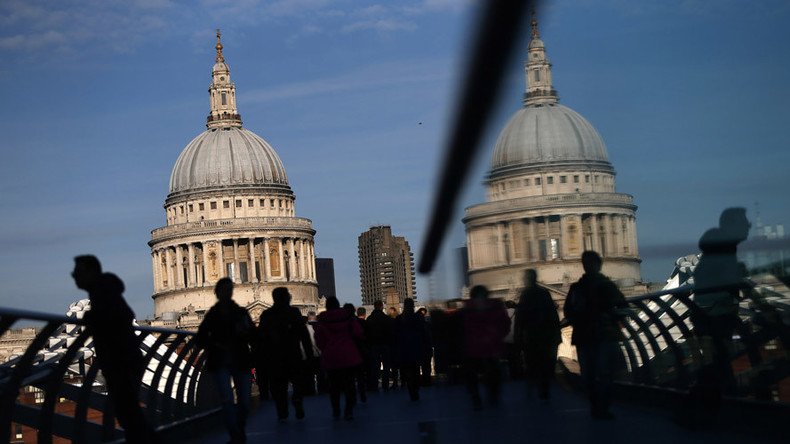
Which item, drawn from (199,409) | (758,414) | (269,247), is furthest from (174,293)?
(758,414)

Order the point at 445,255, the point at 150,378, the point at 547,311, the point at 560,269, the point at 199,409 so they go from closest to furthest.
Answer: the point at 560,269
the point at 547,311
the point at 445,255
the point at 150,378
the point at 199,409

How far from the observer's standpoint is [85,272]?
357 inches

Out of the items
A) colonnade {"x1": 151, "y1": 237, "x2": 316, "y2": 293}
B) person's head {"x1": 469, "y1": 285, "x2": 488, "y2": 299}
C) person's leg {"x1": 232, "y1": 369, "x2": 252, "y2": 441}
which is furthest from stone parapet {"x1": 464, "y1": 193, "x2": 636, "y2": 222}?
Answer: colonnade {"x1": 151, "y1": 237, "x2": 316, "y2": 293}

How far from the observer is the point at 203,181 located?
158875mm

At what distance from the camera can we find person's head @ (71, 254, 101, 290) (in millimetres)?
9047

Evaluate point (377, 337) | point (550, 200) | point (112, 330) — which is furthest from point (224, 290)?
point (377, 337)

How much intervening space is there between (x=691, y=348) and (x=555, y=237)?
2756 mm

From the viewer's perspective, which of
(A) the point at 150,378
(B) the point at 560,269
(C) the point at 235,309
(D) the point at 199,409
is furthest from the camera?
(D) the point at 199,409

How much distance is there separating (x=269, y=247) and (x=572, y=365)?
14940 centimetres

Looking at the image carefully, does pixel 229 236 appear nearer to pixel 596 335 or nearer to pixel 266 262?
pixel 266 262

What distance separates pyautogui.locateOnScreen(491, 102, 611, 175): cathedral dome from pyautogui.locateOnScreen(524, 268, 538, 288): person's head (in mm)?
352

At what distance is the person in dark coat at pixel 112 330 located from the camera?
9.12 metres

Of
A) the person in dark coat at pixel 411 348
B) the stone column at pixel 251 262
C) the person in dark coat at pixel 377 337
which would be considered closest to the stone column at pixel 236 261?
the stone column at pixel 251 262

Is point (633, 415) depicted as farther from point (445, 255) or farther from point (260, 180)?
point (260, 180)
